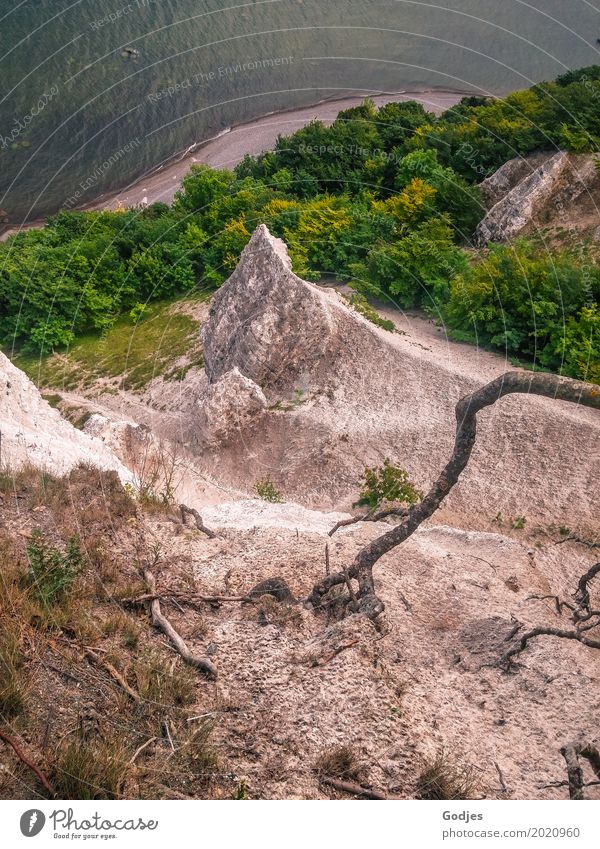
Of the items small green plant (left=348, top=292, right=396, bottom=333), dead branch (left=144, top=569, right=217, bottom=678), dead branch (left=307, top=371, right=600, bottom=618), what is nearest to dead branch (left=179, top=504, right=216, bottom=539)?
dead branch (left=144, top=569, right=217, bottom=678)

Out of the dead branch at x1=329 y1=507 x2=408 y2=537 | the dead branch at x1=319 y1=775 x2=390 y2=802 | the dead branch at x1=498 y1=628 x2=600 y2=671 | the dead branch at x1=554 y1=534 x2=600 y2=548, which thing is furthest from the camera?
the dead branch at x1=554 y1=534 x2=600 y2=548

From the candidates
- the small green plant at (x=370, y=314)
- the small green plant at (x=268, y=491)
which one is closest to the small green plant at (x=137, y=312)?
the small green plant at (x=370, y=314)

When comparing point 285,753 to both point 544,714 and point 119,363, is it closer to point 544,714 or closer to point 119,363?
point 544,714

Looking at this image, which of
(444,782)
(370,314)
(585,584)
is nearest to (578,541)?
(585,584)

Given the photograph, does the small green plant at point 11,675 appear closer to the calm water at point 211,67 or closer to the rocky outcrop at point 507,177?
the rocky outcrop at point 507,177

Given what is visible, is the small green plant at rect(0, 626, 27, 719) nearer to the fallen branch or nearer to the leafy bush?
the fallen branch

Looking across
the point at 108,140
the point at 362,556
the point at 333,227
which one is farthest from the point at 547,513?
the point at 108,140

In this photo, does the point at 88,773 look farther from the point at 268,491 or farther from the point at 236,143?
the point at 236,143
